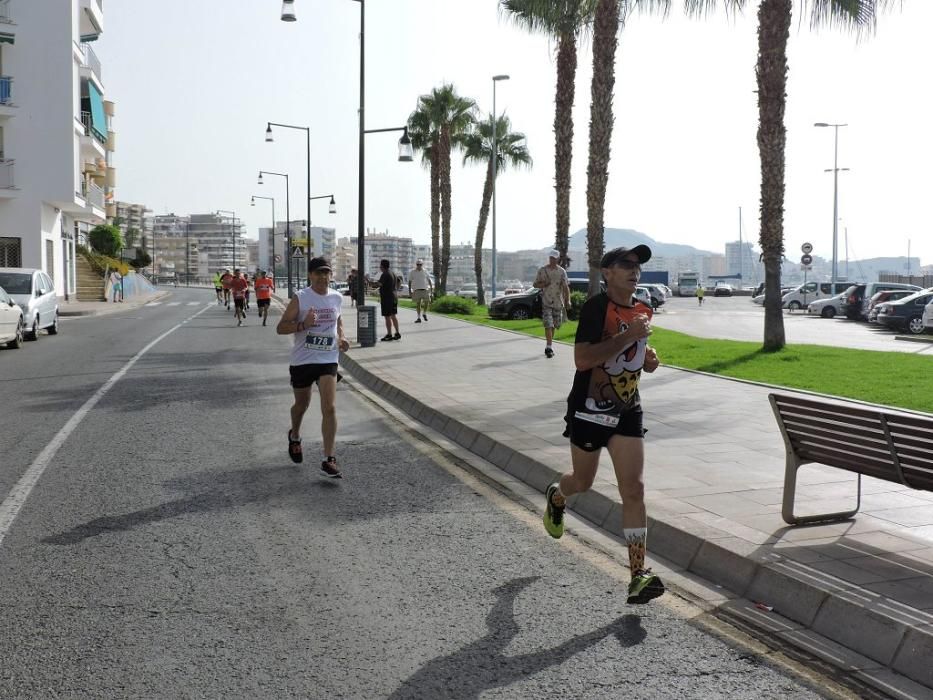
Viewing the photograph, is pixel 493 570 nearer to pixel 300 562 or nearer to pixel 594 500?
pixel 300 562

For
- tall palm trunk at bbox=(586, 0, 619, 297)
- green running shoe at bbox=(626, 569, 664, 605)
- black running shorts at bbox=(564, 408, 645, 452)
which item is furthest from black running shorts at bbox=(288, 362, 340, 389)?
tall palm trunk at bbox=(586, 0, 619, 297)

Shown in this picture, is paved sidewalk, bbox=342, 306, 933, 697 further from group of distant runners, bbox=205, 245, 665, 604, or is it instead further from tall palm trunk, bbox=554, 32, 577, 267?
tall palm trunk, bbox=554, 32, 577, 267

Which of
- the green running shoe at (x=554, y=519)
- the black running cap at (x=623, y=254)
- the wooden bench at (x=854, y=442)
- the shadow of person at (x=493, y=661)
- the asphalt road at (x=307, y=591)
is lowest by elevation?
the shadow of person at (x=493, y=661)

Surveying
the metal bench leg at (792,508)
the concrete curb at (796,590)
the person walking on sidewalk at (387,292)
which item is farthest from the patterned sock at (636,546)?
the person walking on sidewalk at (387,292)

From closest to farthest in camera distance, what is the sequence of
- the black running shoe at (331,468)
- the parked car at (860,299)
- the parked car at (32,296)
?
the black running shoe at (331,468) → the parked car at (32,296) → the parked car at (860,299)

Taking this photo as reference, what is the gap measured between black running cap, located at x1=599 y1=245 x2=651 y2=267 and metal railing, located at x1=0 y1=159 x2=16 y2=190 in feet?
136

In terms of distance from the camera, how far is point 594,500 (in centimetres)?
630

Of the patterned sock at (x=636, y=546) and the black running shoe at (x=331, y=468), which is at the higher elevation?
the patterned sock at (x=636, y=546)

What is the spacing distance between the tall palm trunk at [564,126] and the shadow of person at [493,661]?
23920 millimetres

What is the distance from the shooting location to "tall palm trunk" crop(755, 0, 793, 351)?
16859mm

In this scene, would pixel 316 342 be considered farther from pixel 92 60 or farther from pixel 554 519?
pixel 92 60

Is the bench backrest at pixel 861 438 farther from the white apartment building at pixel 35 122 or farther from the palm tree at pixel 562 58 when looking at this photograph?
the white apartment building at pixel 35 122

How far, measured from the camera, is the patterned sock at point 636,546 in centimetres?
446

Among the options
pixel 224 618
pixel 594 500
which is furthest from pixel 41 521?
pixel 594 500
